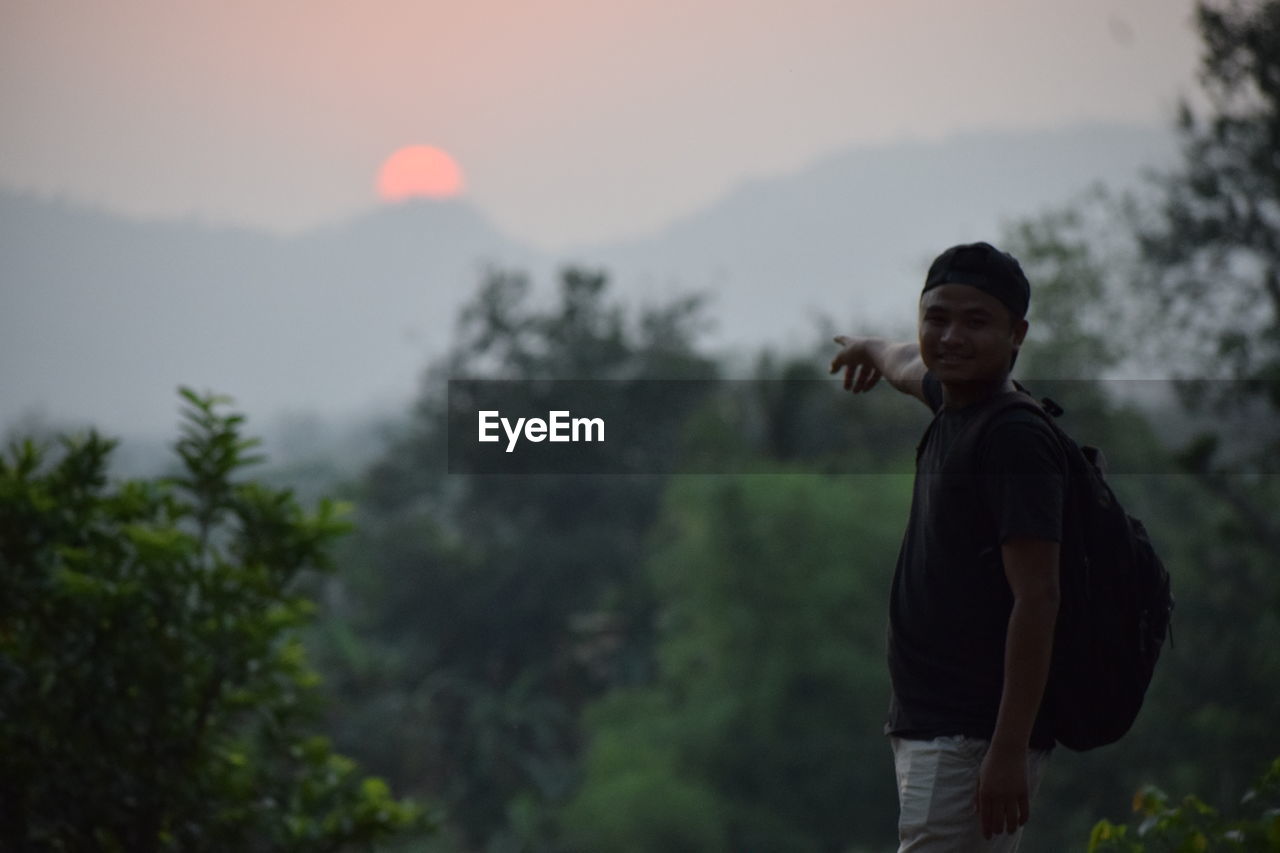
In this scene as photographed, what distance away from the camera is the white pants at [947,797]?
1.51 meters

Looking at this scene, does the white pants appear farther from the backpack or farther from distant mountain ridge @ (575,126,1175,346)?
distant mountain ridge @ (575,126,1175,346)

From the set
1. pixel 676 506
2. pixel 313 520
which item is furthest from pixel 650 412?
pixel 313 520

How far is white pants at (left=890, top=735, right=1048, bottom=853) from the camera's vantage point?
151 centimetres

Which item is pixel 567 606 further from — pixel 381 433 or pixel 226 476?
pixel 226 476

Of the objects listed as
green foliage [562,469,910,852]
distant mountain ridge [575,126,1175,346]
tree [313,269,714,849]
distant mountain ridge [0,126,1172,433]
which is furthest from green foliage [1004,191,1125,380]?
distant mountain ridge [0,126,1172,433]

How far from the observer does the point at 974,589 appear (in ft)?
4.90

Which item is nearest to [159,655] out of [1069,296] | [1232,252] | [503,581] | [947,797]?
[947,797]

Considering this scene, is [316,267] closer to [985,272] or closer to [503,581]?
[503,581]

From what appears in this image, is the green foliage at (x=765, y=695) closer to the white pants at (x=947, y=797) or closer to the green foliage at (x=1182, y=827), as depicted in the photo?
the green foliage at (x=1182, y=827)

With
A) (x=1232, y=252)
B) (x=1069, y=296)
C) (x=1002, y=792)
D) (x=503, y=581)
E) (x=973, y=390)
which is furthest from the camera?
(x=503, y=581)

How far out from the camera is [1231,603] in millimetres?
16547

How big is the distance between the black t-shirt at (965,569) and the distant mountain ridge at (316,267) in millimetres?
47656

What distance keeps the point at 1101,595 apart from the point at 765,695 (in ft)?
75.1

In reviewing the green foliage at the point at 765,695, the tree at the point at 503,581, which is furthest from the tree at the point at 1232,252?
the tree at the point at 503,581
